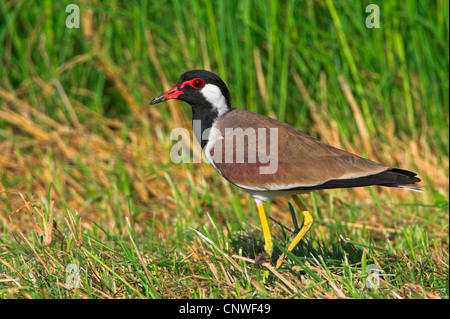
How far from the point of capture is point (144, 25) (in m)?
5.40

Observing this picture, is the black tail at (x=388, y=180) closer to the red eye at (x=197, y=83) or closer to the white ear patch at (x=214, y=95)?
the white ear patch at (x=214, y=95)

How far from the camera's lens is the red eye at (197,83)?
347 centimetres

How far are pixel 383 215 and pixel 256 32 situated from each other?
2.00 metres

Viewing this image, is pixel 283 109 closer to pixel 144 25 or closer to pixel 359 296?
pixel 144 25

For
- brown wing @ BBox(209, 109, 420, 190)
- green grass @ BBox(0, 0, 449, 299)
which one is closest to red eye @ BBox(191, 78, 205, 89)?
brown wing @ BBox(209, 109, 420, 190)

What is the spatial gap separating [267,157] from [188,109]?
7.99ft

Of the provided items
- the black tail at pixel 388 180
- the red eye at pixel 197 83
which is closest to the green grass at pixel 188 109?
the black tail at pixel 388 180

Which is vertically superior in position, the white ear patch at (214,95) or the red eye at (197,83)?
the red eye at (197,83)

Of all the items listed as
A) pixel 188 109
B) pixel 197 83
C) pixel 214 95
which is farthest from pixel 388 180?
pixel 188 109

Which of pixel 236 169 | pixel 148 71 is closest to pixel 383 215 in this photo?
pixel 236 169

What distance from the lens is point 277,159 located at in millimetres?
3207

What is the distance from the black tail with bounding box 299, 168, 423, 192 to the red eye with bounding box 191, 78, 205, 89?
97cm

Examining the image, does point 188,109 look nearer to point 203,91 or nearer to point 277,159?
point 203,91

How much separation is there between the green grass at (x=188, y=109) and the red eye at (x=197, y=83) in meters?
0.92
